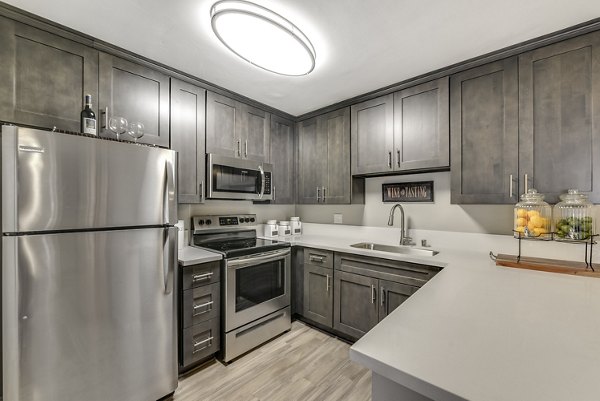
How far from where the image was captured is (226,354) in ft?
6.79

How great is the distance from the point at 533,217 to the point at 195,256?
234 centimetres

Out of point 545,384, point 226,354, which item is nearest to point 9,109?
point 226,354

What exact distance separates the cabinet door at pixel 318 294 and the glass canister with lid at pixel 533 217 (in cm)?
149

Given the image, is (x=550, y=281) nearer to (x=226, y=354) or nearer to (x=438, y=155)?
(x=438, y=155)

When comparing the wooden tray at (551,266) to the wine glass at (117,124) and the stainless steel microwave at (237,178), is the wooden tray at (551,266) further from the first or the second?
the wine glass at (117,124)

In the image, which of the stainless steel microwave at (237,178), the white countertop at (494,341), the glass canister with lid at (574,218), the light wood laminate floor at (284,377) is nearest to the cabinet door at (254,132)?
the stainless steel microwave at (237,178)

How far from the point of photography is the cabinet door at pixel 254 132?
8.85ft

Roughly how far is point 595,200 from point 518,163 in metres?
0.44

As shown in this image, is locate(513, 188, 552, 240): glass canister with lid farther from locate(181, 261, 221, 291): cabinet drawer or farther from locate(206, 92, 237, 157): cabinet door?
locate(206, 92, 237, 157): cabinet door

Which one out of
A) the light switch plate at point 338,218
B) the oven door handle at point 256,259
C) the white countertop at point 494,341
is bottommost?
the oven door handle at point 256,259

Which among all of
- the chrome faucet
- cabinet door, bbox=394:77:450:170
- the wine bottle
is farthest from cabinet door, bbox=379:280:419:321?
the wine bottle

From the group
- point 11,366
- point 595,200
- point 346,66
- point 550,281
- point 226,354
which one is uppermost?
point 346,66

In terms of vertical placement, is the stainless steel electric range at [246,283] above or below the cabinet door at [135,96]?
below

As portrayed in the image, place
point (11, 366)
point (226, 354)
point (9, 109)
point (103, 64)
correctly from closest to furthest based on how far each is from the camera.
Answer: point (11, 366), point (9, 109), point (103, 64), point (226, 354)
